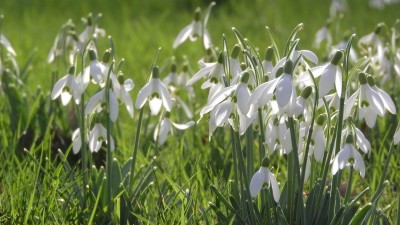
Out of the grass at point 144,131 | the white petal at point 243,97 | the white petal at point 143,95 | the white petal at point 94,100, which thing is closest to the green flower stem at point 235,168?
the grass at point 144,131

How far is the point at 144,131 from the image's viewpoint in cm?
342

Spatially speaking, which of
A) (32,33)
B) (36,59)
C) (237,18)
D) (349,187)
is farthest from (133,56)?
(349,187)

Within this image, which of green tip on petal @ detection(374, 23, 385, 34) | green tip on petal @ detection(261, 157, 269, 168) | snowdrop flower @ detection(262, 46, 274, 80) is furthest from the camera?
green tip on petal @ detection(374, 23, 385, 34)

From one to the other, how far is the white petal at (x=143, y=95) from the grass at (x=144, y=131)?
16cm

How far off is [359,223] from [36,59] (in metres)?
3.60

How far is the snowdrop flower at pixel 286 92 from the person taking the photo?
180 centimetres

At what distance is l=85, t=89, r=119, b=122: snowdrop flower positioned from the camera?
230 centimetres

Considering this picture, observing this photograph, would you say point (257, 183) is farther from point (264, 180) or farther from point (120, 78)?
point (120, 78)

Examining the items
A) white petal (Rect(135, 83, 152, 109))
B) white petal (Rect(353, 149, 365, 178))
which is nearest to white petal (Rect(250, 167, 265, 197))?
white petal (Rect(353, 149, 365, 178))

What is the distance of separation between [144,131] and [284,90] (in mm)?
1660

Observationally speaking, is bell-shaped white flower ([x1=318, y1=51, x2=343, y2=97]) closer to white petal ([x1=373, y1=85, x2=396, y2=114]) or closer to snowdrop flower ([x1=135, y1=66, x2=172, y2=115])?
white petal ([x1=373, y1=85, x2=396, y2=114])

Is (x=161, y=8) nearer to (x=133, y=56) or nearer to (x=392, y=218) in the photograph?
(x=133, y=56)

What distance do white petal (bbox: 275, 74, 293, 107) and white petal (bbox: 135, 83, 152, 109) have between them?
1.84ft

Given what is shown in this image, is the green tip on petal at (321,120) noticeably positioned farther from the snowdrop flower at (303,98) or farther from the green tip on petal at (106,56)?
the green tip on petal at (106,56)
